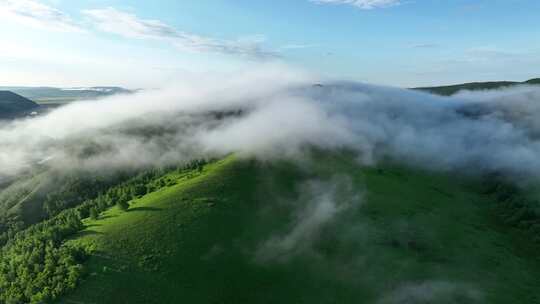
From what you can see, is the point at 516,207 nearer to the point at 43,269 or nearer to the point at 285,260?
Result: the point at 285,260

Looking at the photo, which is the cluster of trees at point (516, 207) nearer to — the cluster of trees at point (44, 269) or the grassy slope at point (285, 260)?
the grassy slope at point (285, 260)

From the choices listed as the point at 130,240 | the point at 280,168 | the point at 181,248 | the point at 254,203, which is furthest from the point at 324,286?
the point at 280,168

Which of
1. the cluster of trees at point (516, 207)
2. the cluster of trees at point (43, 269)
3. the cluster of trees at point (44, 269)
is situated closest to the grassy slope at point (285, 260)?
the cluster of trees at point (44, 269)

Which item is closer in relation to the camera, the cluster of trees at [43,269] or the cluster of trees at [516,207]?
the cluster of trees at [43,269]

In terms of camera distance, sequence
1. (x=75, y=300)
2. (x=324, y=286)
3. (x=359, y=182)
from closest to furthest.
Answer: (x=75, y=300)
(x=324, y=286)
(x=359, y=182)

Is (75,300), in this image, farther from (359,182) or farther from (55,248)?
(359,182)

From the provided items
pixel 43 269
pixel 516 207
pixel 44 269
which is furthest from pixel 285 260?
pixel 516 207

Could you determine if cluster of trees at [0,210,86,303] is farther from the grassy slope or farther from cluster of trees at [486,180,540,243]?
cluster of trees at [486,180,540,243]

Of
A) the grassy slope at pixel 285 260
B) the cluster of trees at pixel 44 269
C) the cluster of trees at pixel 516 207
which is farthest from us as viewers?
the cluster of trees at pixel 516 207
